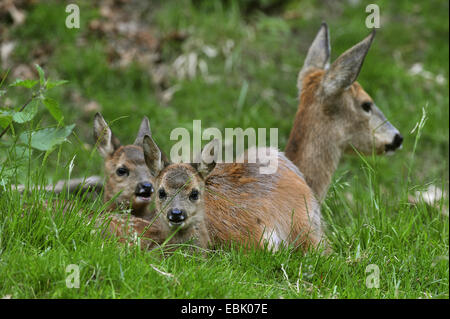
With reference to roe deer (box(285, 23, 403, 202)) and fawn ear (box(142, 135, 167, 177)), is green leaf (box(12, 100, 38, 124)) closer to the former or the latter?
fawn ear (box(142, 135, 167, 177))

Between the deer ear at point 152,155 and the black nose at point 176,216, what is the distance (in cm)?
46

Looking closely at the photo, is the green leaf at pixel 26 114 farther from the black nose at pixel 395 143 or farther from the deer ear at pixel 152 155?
the black nose at pixel 395 143

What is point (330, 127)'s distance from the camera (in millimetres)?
5957

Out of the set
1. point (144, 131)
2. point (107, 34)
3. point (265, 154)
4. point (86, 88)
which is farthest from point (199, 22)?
point (265, 154)

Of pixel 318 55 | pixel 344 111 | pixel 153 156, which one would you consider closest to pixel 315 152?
pixel 344 111

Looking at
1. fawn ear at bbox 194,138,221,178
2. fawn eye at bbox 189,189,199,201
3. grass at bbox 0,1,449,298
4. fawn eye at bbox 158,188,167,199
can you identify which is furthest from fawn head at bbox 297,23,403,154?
fawn eye at bbox 158,188,167,199

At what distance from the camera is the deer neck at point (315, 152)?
5.88 m

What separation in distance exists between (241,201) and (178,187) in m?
0.54

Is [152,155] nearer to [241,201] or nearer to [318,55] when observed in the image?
[241,201]

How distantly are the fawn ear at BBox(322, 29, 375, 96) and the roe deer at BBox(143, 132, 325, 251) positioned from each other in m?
1.03

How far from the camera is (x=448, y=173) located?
24.0 ft

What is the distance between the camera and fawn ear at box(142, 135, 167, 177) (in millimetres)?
4781
